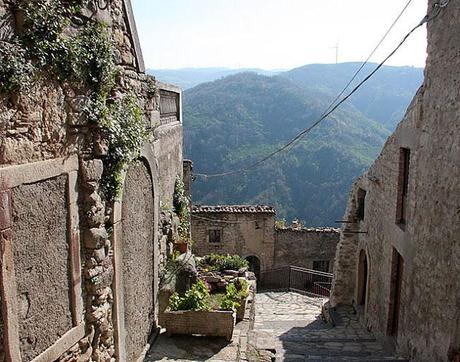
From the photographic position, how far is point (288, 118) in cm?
8269

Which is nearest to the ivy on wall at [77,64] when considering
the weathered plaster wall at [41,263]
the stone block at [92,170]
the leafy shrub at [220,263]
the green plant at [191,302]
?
the stone block at [92,170]

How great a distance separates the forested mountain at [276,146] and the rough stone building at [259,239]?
30.7m

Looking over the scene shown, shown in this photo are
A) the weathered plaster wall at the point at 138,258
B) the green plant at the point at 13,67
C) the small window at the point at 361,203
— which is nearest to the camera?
the green plant at the point at 13,67

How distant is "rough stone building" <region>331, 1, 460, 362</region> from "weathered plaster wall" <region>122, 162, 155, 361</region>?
4351 millimetres

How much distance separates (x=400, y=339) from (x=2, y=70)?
333 inches

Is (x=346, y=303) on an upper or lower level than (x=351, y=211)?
lower

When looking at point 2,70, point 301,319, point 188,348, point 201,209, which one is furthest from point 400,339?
point 201,209

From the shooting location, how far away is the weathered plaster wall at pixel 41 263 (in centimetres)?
345

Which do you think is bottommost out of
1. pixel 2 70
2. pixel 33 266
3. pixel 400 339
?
pixel 400 339

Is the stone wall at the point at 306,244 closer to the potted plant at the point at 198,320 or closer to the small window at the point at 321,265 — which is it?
the small window at the point at 321,265

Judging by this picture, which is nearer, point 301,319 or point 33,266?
point 33,266

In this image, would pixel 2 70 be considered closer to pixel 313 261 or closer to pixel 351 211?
pixel 351 211

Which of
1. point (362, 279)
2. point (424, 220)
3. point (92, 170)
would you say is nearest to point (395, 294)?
point (424, 220)

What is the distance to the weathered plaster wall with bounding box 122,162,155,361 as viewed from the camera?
18.5 feet
